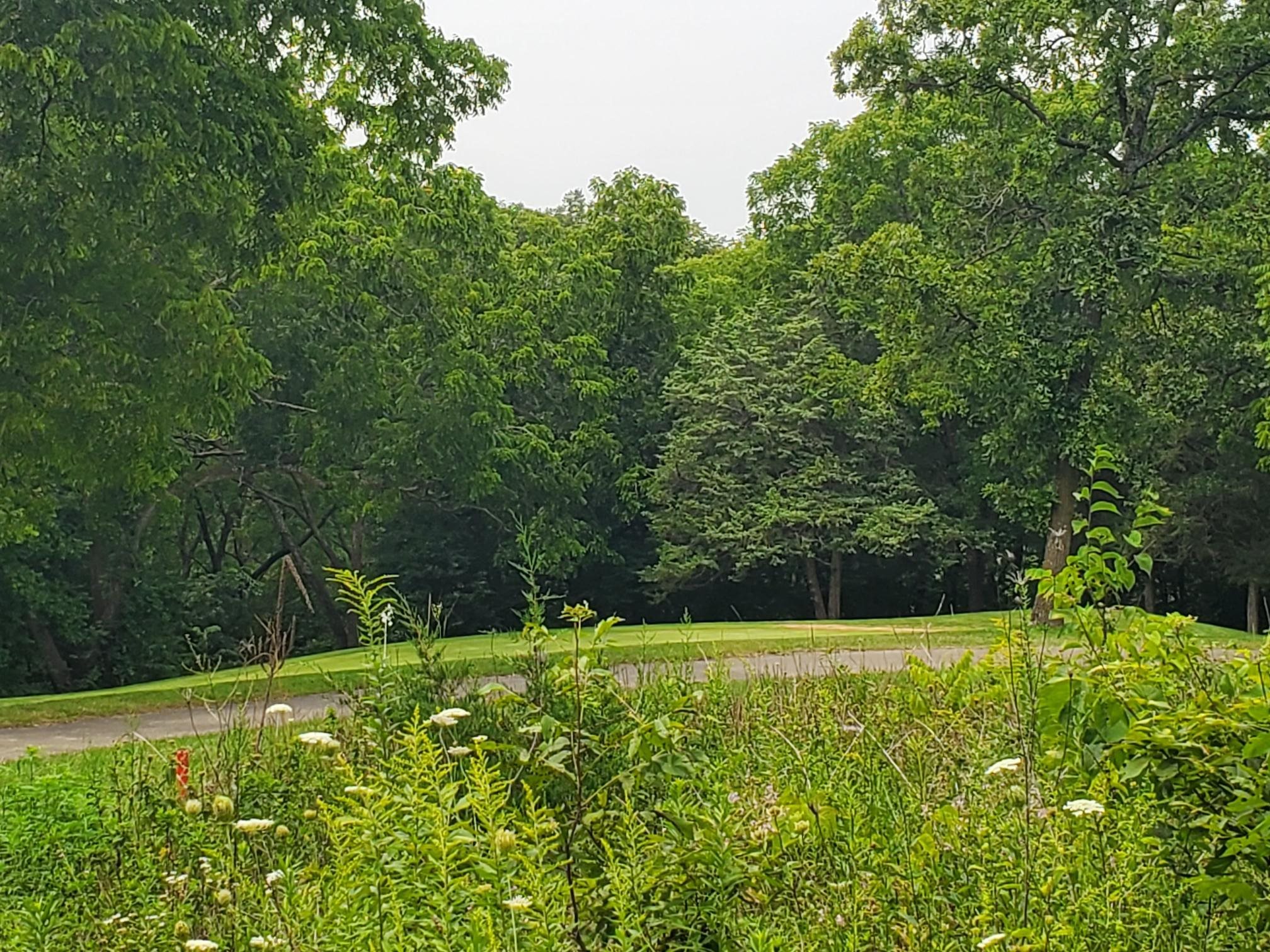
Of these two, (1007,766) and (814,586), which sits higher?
(1007,766)

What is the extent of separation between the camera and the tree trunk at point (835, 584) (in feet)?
90.1

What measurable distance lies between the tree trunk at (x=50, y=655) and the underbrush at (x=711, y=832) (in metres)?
18.3

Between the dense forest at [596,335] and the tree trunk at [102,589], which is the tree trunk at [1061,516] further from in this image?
the tree trunk at [102,589]

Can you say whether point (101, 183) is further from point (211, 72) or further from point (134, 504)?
point (134, 504)

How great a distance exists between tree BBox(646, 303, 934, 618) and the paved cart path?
48.8ft

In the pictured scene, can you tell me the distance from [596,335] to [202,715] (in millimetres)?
19224

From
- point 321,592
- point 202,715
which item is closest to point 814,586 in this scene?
point 321,592

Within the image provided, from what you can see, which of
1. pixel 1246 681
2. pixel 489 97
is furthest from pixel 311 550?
pixel 1246 681

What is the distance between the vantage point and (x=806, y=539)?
86.3 feet

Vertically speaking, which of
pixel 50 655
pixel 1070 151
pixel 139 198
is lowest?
pixel 50 655

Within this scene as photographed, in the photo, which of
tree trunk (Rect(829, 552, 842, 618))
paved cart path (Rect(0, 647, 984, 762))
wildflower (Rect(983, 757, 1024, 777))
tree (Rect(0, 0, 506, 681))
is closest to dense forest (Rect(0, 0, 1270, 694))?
tree (Rect(0, 0, 506, 681))

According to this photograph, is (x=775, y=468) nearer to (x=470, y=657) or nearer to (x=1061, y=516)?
(x=1061, y=516)

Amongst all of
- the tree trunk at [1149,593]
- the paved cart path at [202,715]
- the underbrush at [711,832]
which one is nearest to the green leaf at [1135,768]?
the underbrush at [711,832]

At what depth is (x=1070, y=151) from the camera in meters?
18.5
